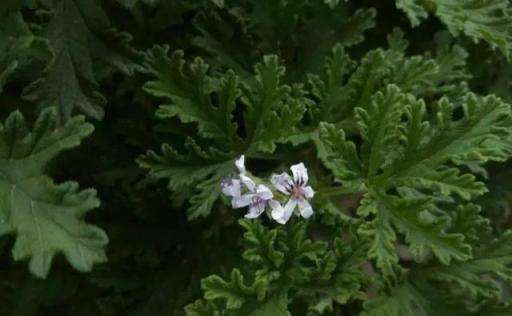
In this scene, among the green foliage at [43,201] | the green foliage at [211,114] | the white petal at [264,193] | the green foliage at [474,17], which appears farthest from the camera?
the green foliage at [474,17]

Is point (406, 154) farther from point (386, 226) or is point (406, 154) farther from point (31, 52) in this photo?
point (31, 52)

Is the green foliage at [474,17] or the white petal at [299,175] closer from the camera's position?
the white petal at [299,175]

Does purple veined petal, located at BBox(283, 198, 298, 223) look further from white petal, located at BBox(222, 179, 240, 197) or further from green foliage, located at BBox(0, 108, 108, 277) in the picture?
green foliage, located at BBox(0, 108, 108, 277)

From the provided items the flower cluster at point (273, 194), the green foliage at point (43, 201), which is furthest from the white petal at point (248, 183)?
the green foliage at point (43, 201)

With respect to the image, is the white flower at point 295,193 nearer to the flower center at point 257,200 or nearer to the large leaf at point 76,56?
the flower center at point 257,200

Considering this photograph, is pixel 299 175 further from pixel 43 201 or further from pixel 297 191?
pixel 43 201

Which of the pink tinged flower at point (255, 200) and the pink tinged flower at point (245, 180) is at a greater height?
the pink tinged flower at point (245, 180)

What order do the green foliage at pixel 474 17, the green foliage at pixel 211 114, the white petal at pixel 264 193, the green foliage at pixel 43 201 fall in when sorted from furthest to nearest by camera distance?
the green foliage at pixel 474 17
the green foliage at pixel 211 114
the white petal at pixel 264 193
the green foliage at pixel 43 201

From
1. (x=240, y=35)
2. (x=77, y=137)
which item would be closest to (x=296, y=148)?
(x=240, y=35)
